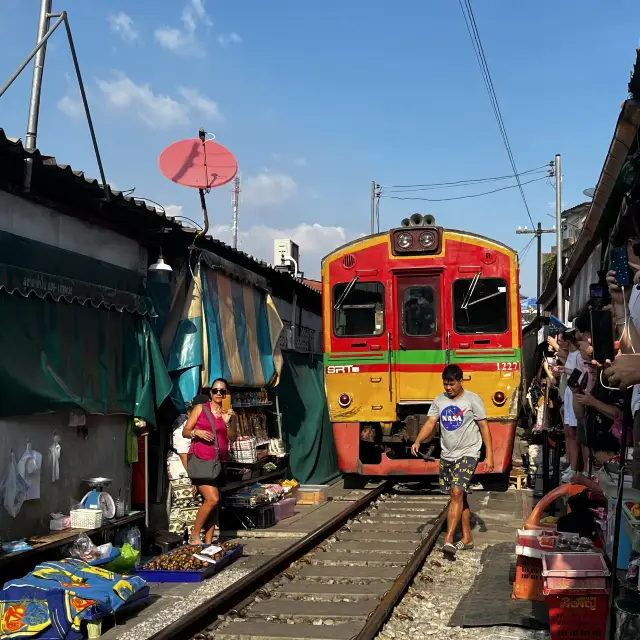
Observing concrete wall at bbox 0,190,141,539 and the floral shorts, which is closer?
concrete wall at bbox 0,190,141,539

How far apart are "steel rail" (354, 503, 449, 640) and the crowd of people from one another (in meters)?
1.58

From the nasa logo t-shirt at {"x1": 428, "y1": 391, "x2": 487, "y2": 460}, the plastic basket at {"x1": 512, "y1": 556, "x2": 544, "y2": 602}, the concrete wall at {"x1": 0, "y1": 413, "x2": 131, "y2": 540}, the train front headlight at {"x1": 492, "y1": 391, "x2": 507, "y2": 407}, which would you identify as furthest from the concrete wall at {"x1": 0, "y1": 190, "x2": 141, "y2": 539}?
the train front headlight at {"x1": 492, "y1": 391, "x2": 507, "y2": 407}

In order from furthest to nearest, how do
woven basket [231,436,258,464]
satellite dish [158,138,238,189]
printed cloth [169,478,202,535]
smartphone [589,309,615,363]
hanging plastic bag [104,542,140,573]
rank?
woven basket [231,436,258,464], satellite dish [158,138,238,189], printed cloth [169,478,202,535], hanging plastic bag [104,542,140,573], smartphone [589,309,615,363]

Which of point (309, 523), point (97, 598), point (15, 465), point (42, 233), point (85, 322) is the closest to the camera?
point (97, 598)

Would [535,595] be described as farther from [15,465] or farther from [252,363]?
[252,363]

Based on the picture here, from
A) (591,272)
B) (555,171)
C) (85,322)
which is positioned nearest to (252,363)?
(85,322)

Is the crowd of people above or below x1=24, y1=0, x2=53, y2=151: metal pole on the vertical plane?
below

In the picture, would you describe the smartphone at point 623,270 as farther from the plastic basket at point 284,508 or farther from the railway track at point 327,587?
the plastic basket at point 284,508

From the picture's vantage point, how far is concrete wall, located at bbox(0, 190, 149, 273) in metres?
6.44

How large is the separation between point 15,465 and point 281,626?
2376mm

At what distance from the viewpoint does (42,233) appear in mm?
6832

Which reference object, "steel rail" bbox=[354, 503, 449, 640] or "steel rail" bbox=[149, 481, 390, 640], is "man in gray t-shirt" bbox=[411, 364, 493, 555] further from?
"steel rail" bbox=[149, 481, 390, 640]

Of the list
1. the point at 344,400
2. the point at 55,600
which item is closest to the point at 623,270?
the point at 55,600

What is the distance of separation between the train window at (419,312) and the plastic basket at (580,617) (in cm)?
691
